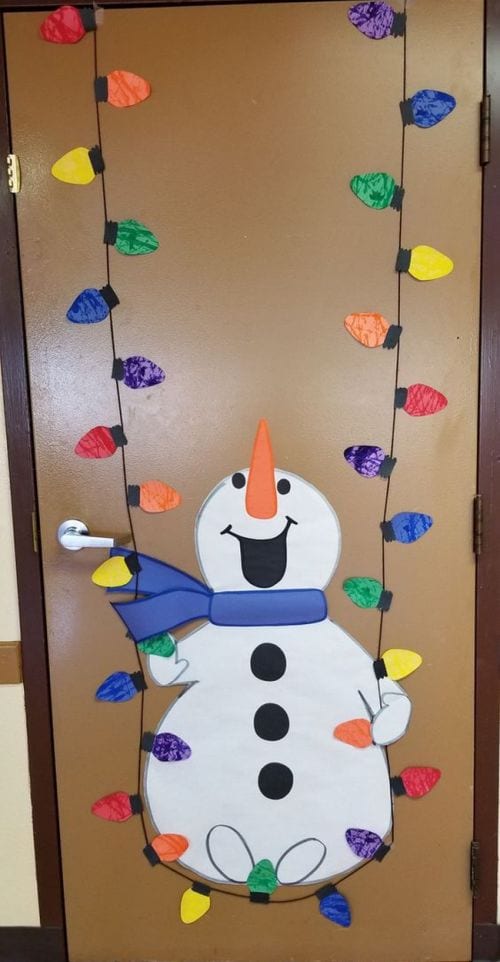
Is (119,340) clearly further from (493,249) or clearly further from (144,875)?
(144,875)

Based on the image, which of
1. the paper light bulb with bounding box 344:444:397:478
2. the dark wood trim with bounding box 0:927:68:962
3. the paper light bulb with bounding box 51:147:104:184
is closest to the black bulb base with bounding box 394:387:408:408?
the paper light bulb with bounding box 344:444:397:478

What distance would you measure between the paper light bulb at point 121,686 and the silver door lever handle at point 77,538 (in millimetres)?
300

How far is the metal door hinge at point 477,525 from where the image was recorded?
1.30 metres

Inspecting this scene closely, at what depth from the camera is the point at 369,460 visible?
130 centimetres

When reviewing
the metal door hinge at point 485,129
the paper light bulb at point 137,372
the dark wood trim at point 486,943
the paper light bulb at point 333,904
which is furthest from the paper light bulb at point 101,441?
the dark wood trim at point 486,943

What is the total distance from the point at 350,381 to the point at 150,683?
2.62 feet

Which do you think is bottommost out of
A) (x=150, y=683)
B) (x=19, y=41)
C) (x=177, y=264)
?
(x=150, y=683)

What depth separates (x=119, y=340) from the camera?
130 cm

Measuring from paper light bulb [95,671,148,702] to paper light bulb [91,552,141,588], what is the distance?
21 centimetres

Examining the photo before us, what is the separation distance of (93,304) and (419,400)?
28.6 inches

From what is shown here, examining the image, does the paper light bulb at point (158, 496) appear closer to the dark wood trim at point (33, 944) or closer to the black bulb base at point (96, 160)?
the black bulb base at point (96, 160)

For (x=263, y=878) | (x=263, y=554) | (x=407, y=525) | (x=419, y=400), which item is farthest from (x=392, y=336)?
(x=263, y=878)

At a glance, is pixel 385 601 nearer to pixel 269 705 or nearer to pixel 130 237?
pixel 269 705

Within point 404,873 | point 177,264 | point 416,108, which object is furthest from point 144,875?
point 416,108
